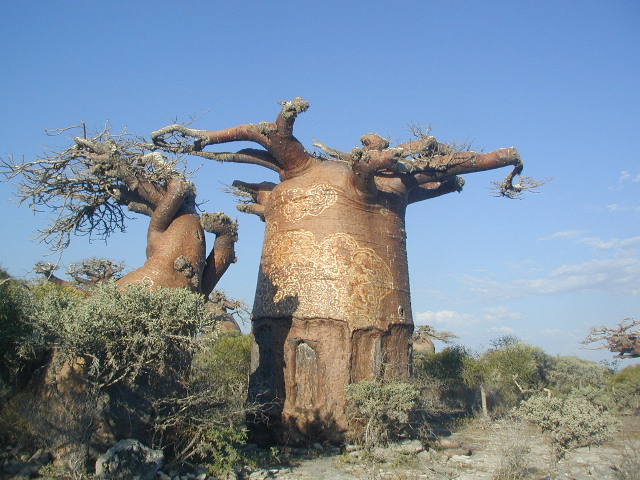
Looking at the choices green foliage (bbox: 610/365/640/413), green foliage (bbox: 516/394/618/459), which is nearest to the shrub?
green foliage (bbox: 610/365/640/413)

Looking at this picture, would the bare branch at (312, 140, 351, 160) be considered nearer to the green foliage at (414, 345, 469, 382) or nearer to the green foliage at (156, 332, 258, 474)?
the green foliage at (156, 332, 258, 474)

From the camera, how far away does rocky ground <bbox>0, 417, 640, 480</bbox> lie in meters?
5.06

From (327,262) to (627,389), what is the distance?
36.6ft

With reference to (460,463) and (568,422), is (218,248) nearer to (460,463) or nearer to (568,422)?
(460,463)

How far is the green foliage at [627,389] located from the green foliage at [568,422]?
6.63 m

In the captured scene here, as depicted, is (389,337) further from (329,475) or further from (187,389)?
(187,389)

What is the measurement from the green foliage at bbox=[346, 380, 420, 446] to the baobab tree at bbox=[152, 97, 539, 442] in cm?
23

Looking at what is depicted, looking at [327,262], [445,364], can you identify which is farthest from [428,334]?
[327,262]

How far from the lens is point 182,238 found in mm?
6625

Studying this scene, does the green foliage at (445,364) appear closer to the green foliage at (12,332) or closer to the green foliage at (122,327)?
the green foliage at (122,327)

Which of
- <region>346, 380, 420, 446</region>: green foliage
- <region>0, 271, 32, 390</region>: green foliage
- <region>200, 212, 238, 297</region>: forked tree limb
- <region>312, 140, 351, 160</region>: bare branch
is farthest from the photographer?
<region>312, 140, 351, 160</region>: bare branch

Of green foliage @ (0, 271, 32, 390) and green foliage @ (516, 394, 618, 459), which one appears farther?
green foliage @ (516, 394, 618, 459)

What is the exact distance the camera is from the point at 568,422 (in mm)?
5836

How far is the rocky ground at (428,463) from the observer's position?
506 cm
